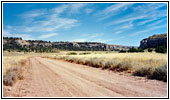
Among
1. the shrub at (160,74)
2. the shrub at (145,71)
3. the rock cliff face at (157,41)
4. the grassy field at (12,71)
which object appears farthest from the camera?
the rock cliff face at (157,41)

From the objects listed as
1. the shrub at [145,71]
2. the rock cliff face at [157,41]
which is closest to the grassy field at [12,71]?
the shrub at [145,71]

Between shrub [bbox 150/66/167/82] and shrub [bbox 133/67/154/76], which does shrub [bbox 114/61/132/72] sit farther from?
shrub [bbox 150/66/167/82]

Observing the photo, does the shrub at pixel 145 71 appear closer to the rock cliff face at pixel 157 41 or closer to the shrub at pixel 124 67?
the shrub at pixel 124 67

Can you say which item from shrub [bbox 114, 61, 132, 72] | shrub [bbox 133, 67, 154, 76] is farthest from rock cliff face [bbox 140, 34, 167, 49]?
shrub [bbox 133, 67, 154, 76]

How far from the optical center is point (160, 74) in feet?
38.8

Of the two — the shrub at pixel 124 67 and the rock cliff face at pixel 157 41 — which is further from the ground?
the rock cliff face at pixel 157 41

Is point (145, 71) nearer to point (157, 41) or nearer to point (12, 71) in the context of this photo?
point (12, 71)

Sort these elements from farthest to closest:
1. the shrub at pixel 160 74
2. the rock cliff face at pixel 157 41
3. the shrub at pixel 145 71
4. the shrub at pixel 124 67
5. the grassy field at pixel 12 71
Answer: the rock cliff face at pixel 157 41, the shrub at pixel 124 67, the shrub at pixel 145 71, the shrub at pixel 160 74, the grassy field at pixel 12 71

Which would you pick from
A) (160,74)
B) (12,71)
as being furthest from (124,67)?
(12,71)

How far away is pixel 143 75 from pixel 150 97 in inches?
242

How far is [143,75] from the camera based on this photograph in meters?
13.6

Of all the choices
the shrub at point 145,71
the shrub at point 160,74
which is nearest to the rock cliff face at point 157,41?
the shrub at point 145,71

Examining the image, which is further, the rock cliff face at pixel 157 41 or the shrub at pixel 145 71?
the rock cliff face at pixel 157 41

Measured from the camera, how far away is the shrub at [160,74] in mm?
11383
